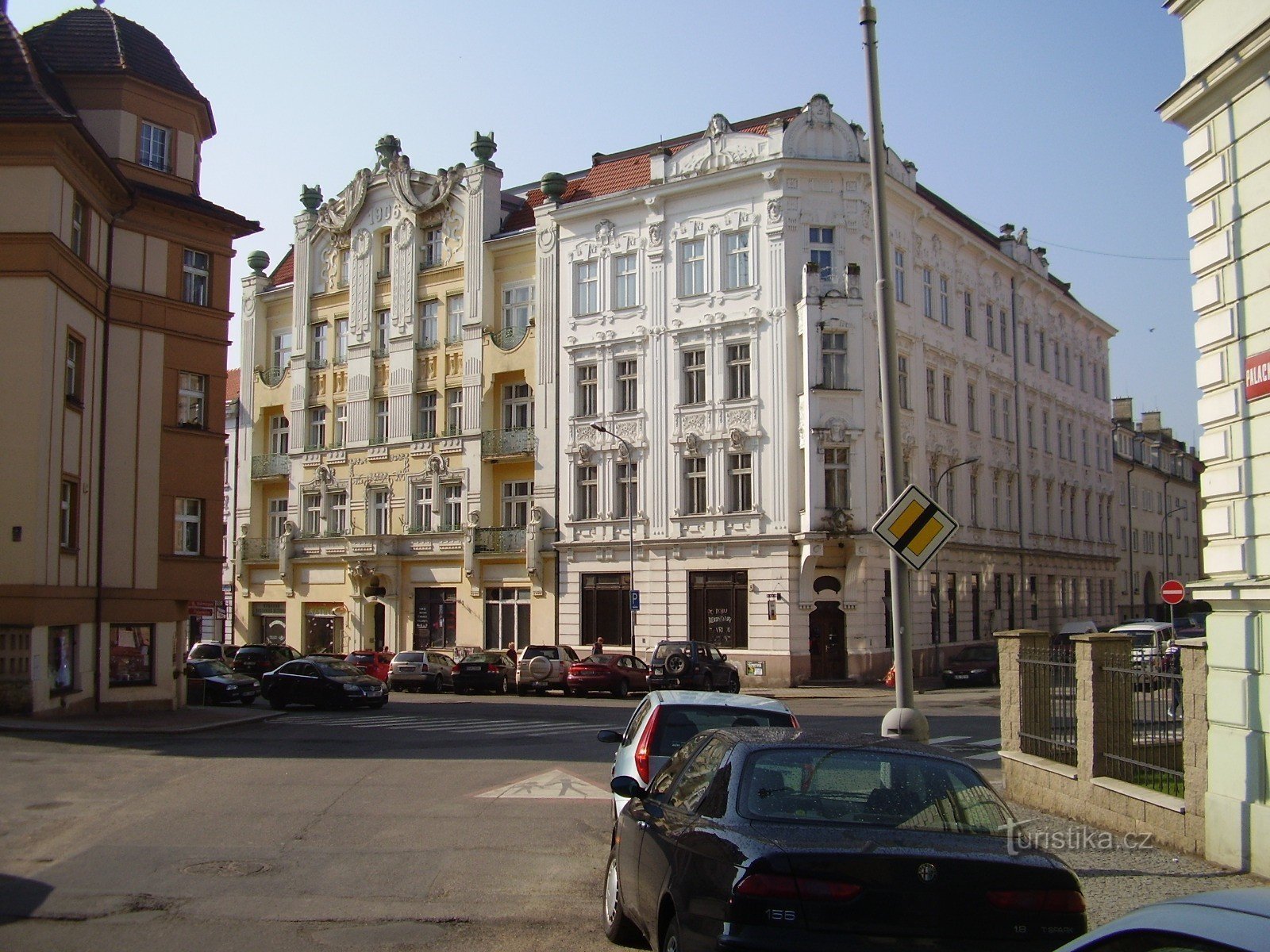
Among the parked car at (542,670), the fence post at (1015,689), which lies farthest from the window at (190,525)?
the fence post at (1015,689)

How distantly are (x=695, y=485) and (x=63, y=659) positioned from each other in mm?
22633

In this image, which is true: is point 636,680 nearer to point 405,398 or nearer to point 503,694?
point 503,694

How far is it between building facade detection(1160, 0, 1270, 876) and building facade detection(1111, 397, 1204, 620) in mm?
60756

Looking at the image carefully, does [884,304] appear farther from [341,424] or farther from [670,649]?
[341,424]

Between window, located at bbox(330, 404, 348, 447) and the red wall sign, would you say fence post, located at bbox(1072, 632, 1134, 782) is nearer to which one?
the red wall sign

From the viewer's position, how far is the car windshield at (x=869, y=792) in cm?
597

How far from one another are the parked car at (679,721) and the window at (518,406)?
123 ft

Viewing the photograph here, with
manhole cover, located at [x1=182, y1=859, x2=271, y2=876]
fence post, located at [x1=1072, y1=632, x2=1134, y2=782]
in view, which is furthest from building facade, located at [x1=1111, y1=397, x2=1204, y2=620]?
manhole cover, located at [x1=182, y1=859, x2=271, y2=876]

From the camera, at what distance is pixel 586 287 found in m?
46.0

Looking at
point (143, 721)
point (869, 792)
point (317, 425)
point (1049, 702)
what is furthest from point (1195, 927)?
point (317, 425)

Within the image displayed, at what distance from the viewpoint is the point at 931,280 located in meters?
46.2

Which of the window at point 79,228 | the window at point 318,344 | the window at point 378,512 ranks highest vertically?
the window at point 318,344

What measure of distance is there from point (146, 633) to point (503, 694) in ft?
43.3

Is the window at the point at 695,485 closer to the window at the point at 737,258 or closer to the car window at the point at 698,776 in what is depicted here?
the window at the point at 737,258
